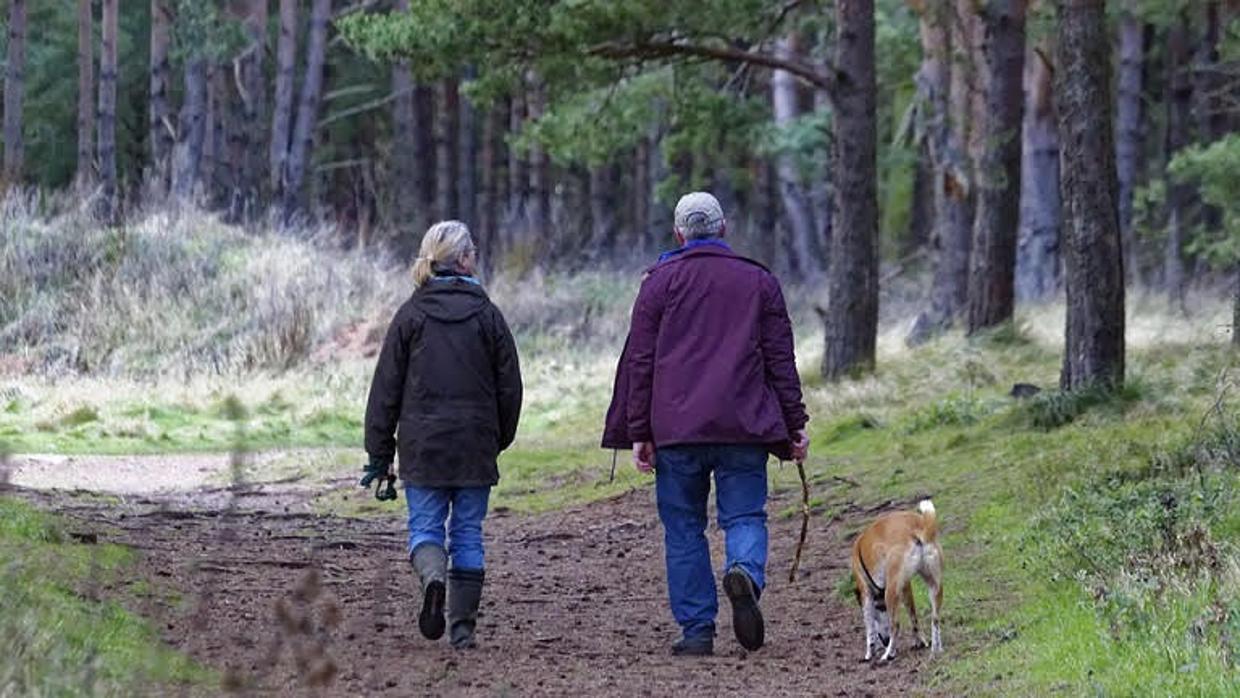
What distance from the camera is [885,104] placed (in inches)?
2087

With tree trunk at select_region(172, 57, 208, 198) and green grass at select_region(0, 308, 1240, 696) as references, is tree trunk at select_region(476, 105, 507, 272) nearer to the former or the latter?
tree trunk at select_region(172, 57, 208, 198)

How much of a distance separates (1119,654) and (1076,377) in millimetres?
8481

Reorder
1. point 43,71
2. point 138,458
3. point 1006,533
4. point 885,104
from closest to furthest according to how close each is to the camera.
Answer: point 1006,533, point 138,458, point 43,71, point 885,104

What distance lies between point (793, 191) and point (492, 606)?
36.0 metres

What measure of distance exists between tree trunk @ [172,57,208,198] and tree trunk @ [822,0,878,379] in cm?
1652

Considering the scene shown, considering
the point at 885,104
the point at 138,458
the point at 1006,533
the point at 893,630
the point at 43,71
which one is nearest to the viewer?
the point at 893,630

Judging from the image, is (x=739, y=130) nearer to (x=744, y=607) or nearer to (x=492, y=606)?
(x=492, y=606)

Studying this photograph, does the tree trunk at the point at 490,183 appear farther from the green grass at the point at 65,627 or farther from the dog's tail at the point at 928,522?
the dog's tail at the point at 928,522

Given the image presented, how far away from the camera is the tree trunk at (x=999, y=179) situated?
74.8 ft

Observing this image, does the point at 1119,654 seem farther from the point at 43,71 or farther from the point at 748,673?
the point at 43,71

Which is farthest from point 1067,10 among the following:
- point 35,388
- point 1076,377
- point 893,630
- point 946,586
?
point 35,388

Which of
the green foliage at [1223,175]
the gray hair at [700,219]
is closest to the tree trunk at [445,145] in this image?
the green foliage at [1223,175]

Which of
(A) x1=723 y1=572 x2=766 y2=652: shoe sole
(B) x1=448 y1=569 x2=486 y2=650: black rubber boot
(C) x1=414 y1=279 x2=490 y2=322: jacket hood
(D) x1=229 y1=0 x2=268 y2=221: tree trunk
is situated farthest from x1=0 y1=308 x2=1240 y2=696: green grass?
(D) x1=229 y1=0 x2=268 y2=221: tree trunk

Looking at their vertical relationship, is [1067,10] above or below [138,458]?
above
